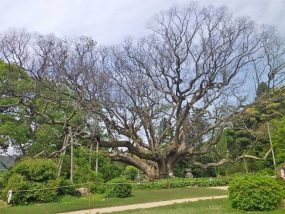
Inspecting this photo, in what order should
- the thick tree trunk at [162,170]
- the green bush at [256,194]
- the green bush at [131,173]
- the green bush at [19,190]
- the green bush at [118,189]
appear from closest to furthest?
the green bush at [256,194] → the green bush at [19,190] → the green bush at [118,189] → the thick tree trunk at [162,170] → the green bush at [131,173]

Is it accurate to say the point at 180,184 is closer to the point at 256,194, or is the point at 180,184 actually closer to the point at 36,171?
the point at 36,171

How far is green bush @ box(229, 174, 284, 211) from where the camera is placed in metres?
12.3

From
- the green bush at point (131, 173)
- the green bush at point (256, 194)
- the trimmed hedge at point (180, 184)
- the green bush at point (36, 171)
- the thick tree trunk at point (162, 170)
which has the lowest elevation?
the green bush at point (256, 194)

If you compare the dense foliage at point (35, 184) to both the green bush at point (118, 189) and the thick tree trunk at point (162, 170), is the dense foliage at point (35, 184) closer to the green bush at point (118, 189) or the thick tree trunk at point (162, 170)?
the green bush at point (118, 189)

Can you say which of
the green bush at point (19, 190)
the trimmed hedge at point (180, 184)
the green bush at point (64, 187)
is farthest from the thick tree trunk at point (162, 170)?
the green bush at point (19, 190)

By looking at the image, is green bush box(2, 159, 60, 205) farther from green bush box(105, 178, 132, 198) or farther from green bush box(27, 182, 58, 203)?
green bush box(105, 178, 132, 198)

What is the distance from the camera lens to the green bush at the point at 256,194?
12.3 metres

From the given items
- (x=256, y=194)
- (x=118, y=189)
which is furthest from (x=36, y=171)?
(x=256, y=194)

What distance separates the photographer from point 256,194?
1241 cm

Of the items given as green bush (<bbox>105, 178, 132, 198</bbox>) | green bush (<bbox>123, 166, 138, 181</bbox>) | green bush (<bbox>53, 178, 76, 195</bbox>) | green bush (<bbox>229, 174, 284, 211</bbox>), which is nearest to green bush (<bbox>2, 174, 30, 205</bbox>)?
green bush (<bbox>53, 178, 76, 195</bbox>)

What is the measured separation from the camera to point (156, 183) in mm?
26594

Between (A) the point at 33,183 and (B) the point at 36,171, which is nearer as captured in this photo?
(A) the point at 33,183

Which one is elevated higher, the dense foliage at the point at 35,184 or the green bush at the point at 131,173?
the green bush at the point at 131,173

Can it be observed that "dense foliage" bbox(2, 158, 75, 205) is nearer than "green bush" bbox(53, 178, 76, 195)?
Yes
